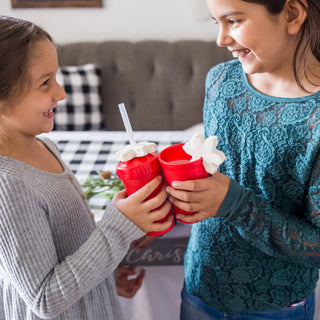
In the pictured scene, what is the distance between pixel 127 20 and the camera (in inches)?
108

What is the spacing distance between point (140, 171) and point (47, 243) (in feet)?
0.77

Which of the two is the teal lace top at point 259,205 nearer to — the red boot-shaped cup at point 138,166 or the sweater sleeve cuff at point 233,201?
the sweater sleeve cuff at point 233,201

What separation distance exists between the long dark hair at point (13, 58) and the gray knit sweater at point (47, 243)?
144 mm

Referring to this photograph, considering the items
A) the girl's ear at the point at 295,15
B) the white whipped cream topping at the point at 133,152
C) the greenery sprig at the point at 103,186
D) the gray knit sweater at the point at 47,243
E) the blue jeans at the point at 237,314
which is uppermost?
the girl's ear at the point at 295,15

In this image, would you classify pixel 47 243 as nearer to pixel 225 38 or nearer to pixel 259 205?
pixel 259 205

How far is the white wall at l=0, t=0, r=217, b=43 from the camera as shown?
8.78 feet

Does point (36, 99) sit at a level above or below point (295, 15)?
below

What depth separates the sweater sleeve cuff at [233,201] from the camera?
0.75m

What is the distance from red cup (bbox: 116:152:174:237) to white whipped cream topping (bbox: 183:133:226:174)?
0.08m

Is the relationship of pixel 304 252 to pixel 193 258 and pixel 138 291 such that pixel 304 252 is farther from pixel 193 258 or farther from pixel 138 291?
pixel 138 291

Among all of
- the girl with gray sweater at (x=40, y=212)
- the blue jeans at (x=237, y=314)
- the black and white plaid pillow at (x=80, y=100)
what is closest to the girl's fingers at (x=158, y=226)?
the girl with gray sweater at (x=40, y=212)

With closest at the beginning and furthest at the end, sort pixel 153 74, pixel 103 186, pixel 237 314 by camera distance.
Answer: pixel 237 314, pixel 103 186, pixel 153 74

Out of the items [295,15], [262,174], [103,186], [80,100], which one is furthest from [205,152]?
[80,100]

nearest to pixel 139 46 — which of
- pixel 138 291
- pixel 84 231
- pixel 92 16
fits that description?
pixel 92 16
